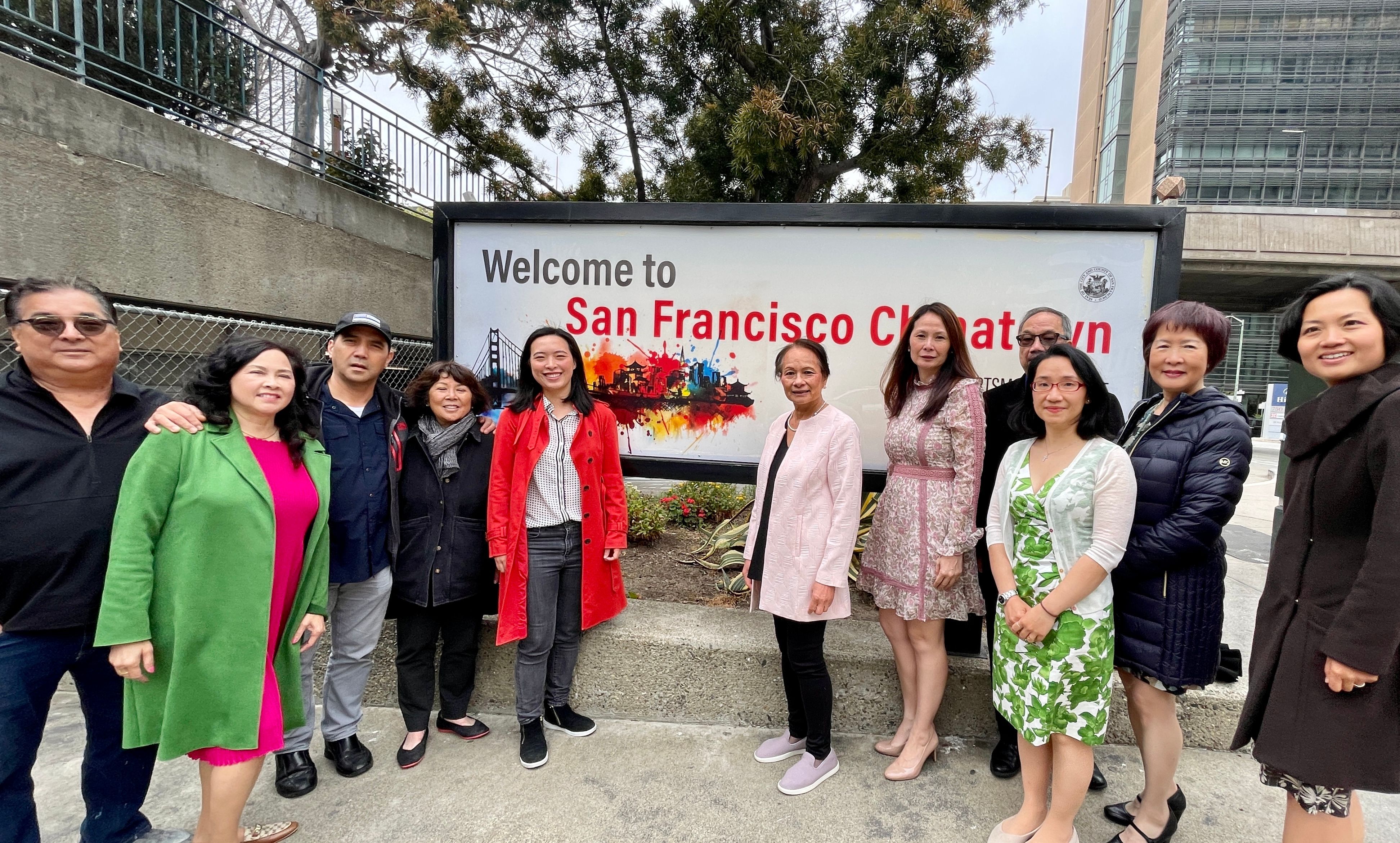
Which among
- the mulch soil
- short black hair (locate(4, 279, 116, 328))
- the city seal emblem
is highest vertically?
the city seal emblem

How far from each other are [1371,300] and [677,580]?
3380mm

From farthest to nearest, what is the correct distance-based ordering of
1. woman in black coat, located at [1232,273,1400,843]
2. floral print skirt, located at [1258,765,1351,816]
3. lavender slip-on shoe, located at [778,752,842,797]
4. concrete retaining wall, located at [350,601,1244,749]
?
1. concrete retaining wall, located at [350,601,1244,749]
2. lavender slip-on shoe, located at [778,752,842,797]
3. floral print skirt, located at [1258,765,1351,816]
4. woman in black coat, located at [1232,273,1400,843]

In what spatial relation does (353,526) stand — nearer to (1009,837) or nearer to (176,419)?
(176,419)

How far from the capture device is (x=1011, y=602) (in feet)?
6.61

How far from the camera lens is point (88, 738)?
1896 millimetres

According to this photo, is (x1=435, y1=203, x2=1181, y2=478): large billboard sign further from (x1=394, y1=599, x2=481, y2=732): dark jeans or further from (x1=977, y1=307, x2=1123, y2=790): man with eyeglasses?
(x1=394, y1=599, x2=481, y2=732): dark jeans

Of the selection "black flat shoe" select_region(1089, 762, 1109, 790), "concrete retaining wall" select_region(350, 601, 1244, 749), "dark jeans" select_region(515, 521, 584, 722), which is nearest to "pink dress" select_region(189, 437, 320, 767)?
"dark jeans" select_region(515, 521, 584, 722)

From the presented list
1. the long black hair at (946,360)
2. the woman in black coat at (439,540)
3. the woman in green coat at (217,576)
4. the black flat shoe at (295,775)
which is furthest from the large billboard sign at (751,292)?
the black flat shoe at (295,775)

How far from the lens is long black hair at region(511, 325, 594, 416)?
255cm

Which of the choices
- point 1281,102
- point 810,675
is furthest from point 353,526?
point 1281,102

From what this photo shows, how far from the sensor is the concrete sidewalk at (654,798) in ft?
7.18

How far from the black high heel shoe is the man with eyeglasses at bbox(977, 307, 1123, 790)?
0.16 metres

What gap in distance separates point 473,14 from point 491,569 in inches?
275

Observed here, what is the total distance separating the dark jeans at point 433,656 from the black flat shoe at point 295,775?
1.20 feet
